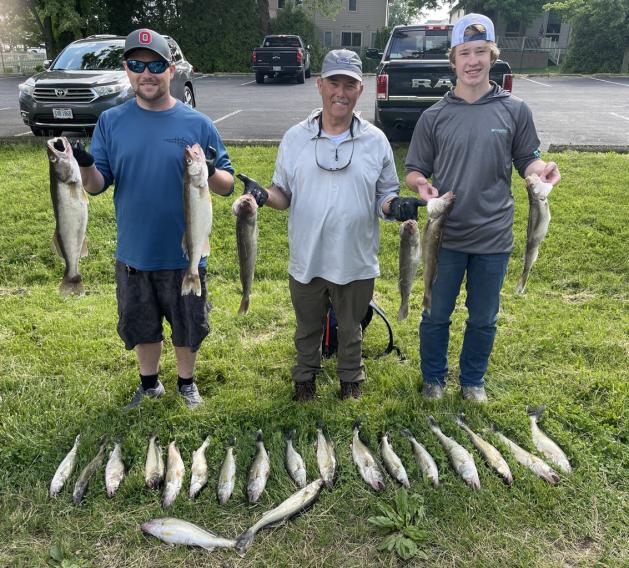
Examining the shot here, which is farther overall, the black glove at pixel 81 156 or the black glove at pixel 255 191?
the black glove at pixel 255 191

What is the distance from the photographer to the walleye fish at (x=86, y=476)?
10.8 ft

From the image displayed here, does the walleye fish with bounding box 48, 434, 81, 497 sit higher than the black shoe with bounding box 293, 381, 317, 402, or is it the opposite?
the black shoe with bounding box 293, 381, 317, 402

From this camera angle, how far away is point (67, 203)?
2869mm

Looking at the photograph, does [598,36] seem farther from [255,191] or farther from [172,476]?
[172,476]

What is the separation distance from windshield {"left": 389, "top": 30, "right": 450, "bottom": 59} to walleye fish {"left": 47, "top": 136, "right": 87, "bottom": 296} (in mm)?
9232

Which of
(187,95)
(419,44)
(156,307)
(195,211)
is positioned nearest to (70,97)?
(187,95)

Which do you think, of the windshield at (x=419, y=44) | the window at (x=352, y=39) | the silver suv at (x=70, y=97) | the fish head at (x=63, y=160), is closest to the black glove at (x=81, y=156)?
the fish head at (x=63, y=160)

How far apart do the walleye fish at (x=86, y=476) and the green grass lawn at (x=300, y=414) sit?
0.06 metres

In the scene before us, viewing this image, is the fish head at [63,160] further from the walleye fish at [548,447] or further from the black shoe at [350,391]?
the walleye fish at [548,447]

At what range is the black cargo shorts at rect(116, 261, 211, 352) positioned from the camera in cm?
353

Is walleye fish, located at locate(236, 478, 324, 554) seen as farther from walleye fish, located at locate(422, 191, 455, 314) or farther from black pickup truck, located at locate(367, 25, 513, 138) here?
black pickup truck, located at locate(367, 25, 513, 138)

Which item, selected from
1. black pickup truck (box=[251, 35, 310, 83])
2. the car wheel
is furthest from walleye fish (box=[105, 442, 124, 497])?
black pickup truck (box=[251, 35, 310, 83])

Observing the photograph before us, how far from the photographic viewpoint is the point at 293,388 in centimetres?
433

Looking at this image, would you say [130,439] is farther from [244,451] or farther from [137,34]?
[137,34]
